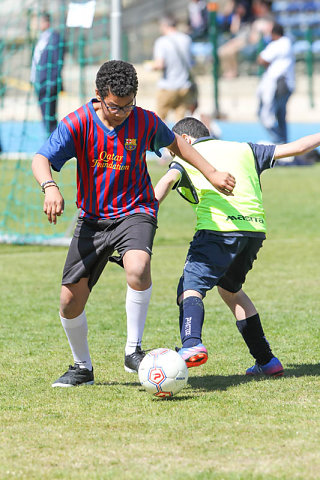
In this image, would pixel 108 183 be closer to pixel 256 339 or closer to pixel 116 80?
pixel 116 80

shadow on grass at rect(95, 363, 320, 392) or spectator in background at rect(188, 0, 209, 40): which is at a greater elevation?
spectator in background at rect(188, 0, 209, 40)

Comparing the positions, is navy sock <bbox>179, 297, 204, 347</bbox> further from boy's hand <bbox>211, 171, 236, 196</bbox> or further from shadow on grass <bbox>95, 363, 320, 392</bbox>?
boy's hand <bbox>211, 171, 236, 196</bbox>

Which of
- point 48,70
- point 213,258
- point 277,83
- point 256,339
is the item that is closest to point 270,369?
point 256,339

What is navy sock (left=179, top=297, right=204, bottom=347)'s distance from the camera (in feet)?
15.5

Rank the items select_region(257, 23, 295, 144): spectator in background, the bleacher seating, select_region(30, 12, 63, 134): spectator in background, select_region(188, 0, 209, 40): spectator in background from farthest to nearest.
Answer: select_region(188, 0, 209, 40): spectator in background, the bleacher seating, select_region(257, 23, 295, 144): spectator in background, select_region(30, 12, 63, 134): spectator in background

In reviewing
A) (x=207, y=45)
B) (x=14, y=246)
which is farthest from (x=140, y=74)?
(x=14, y=246)

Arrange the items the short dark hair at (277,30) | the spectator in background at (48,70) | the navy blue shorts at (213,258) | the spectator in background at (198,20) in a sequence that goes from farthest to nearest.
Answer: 1. the spectator in background at (198,20)
2. the short dark hair at (277,30)
3. the spectator in background at (48,70)
4. the navy blue shorts at (213,258)

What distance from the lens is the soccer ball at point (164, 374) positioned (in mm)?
4492

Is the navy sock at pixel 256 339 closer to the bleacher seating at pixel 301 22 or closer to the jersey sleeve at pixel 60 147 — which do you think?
the jersey sleeve at pixel 60 147

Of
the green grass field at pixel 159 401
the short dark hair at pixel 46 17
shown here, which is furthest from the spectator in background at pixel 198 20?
the green grass field at pixel 159 401

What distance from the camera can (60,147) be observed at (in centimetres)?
480

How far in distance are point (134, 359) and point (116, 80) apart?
5.04 ft

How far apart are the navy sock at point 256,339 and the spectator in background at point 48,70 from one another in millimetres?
6421

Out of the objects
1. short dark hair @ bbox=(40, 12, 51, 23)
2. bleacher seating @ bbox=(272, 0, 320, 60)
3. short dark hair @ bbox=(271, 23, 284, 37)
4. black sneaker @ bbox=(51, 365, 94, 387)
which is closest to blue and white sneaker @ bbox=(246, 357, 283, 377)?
black sneaker @ bbox=(51, 365, 94, 387)
